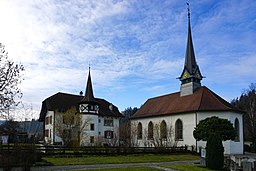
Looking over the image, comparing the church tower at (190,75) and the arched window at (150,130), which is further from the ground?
the church tower at (190,75)

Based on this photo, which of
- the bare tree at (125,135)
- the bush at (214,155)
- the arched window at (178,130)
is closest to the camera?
the bush at (214,155)

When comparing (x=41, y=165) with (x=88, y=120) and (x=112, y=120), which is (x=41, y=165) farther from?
(x=112, y=120)

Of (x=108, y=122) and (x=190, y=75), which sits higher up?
(x=190, y=75)

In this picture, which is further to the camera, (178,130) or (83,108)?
(83,108)

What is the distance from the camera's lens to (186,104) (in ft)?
150

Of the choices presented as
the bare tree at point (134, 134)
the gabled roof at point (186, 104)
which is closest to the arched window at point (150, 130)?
the gabled roof at point (186, 104)

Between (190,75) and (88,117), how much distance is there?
17927 millimetres

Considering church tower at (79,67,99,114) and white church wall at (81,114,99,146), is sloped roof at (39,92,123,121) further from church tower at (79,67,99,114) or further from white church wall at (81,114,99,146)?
white church wall at (81,114,99,146)

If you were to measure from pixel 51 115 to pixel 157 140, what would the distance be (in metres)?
18.7

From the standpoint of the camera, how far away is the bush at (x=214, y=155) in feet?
69.7

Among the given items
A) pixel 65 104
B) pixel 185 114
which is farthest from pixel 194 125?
pixel 65 104

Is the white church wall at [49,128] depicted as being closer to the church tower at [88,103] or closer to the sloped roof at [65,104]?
the sloped roof at [65,104]

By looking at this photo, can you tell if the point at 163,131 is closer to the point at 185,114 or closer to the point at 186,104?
the point at 185,114

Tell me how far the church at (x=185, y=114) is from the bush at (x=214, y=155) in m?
18.5
